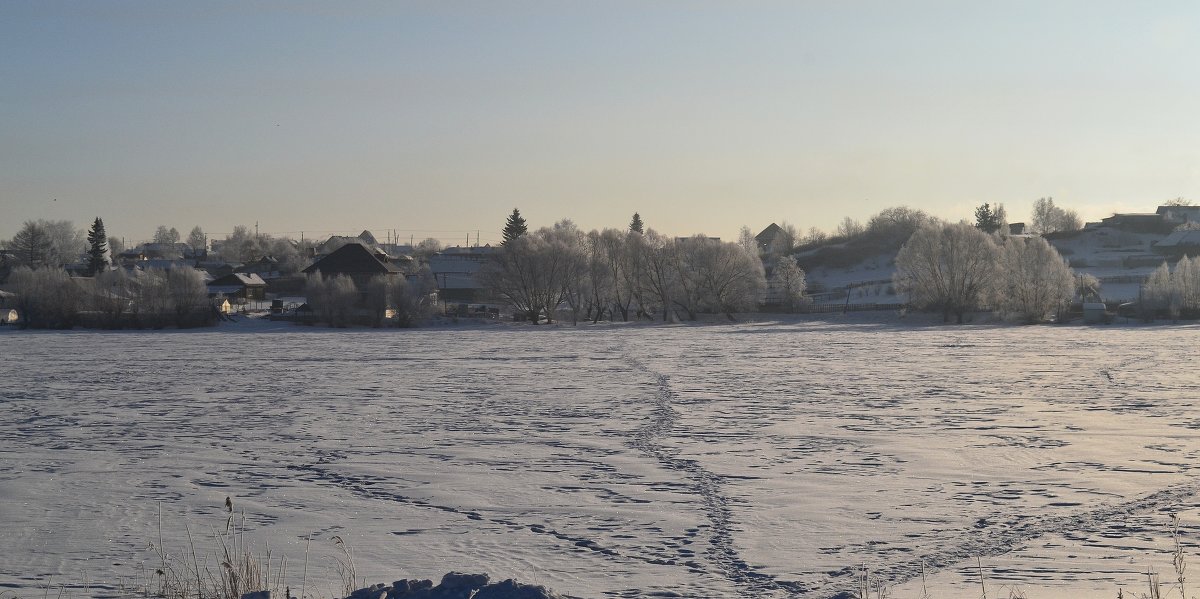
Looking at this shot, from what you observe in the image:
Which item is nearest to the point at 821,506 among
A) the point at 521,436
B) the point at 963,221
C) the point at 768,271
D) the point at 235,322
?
the point at 521,436

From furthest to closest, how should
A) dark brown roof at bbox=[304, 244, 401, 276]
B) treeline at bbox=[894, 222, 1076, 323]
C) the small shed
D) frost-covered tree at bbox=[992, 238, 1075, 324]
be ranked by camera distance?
dark brown roof at bbox=[304, 244, 401, 276] → treeline at bbox=[894, 222, 1076, 323] → frost-covered tree at bbox=[992, 238, 1075, 324] → the small shed

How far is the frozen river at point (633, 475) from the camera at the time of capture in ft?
25.6

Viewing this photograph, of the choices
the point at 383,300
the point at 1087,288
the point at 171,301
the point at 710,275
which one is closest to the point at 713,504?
the point at 383,300

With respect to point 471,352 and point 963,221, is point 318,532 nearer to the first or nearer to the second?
point 471,352

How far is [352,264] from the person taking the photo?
70312 mm

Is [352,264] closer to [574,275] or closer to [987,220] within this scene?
[574,275]

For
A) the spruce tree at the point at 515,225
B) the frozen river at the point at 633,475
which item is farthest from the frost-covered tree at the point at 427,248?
the frozen river at the point at 633,475

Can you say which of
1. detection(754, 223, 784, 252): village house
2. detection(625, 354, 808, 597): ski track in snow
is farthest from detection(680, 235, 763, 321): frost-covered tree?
detection(754, 223, 784, 252): village house

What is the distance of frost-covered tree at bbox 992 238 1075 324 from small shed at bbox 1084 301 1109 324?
2.54 m

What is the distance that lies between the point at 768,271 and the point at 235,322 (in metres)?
53.7

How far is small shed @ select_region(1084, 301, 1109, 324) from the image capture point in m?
51.4

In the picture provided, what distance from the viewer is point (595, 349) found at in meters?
34.1

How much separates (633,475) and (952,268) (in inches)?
2047

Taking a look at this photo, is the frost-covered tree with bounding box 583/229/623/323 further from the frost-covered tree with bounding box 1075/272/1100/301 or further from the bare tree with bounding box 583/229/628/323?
the frost-covered tree with bounding box 1075/272/1100/301
